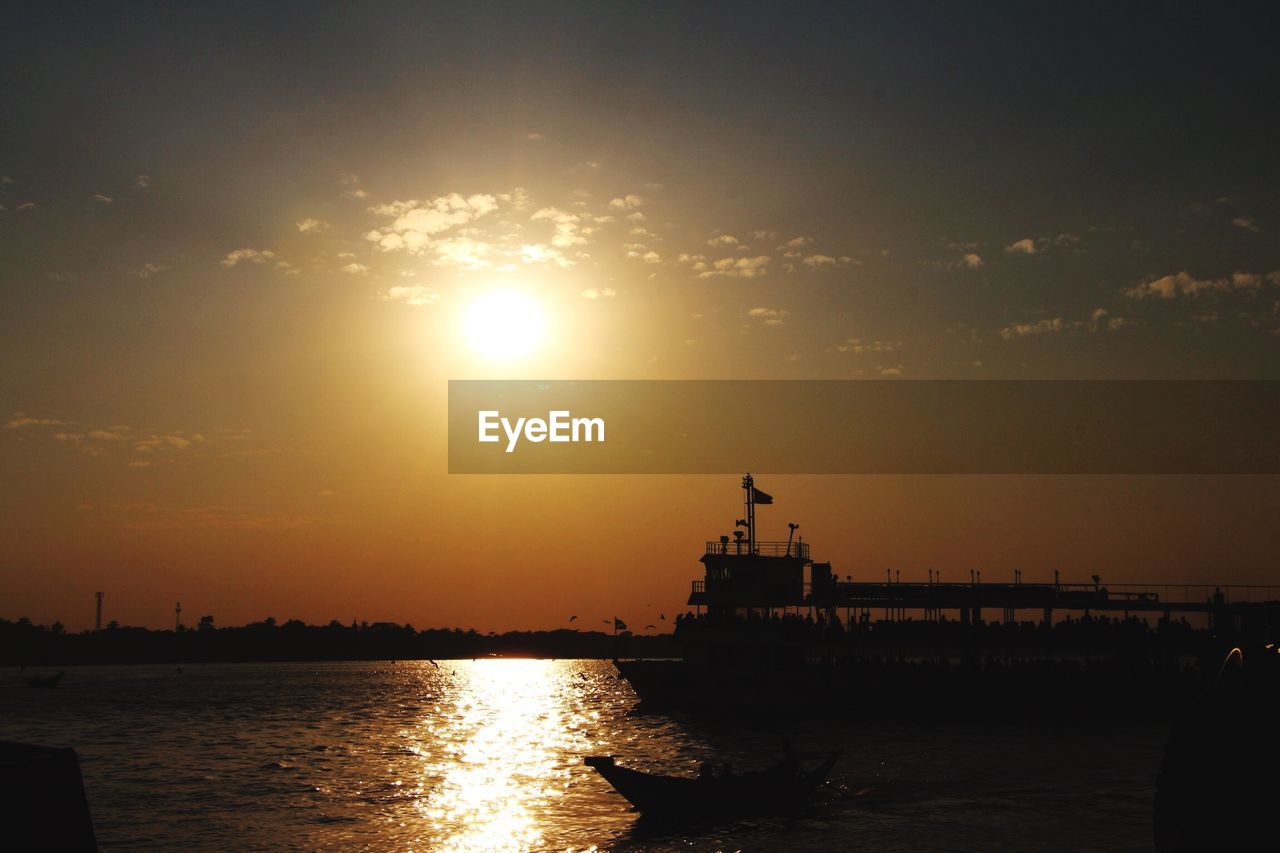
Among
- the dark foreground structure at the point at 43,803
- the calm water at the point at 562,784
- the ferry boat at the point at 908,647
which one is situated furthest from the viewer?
the ferry boat at the point at 908,647

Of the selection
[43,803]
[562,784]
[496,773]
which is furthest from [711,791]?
[43,803]

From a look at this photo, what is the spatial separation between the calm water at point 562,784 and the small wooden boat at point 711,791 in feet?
3.13

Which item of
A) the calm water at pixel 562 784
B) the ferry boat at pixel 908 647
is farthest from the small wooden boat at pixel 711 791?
the ferry boat at pixel 908 647

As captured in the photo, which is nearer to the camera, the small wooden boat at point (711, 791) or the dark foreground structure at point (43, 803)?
the dark foreground structure at point (43, 803)

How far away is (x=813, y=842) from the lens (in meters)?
30.7

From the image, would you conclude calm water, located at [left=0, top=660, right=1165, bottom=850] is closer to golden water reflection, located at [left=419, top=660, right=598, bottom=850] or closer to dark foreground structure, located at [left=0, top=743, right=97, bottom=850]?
golden water reflection, located at [left=419, top=660, right=598, bottom=850]

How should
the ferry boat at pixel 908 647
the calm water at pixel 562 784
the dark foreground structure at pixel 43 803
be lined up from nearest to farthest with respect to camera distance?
the dark foreground structure at pixel 43 803 < the calm water at pixel 562 784 < the ferry boat at pixel 908 647

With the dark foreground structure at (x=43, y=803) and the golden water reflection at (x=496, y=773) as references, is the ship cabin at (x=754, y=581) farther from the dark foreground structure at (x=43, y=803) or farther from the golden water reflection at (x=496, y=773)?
the dark foreground structure at (x=43, y=803)

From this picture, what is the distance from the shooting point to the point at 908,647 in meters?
61.8

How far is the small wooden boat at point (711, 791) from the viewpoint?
33.2m

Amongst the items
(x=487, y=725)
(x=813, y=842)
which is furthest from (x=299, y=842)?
(x=487, y=725)

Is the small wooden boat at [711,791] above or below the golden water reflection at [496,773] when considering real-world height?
above

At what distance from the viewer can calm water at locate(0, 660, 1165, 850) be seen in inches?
1276

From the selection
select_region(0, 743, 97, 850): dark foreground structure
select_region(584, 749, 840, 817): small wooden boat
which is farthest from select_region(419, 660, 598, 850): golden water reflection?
select_region(0, 743, 97, 850): dark foreground structure
